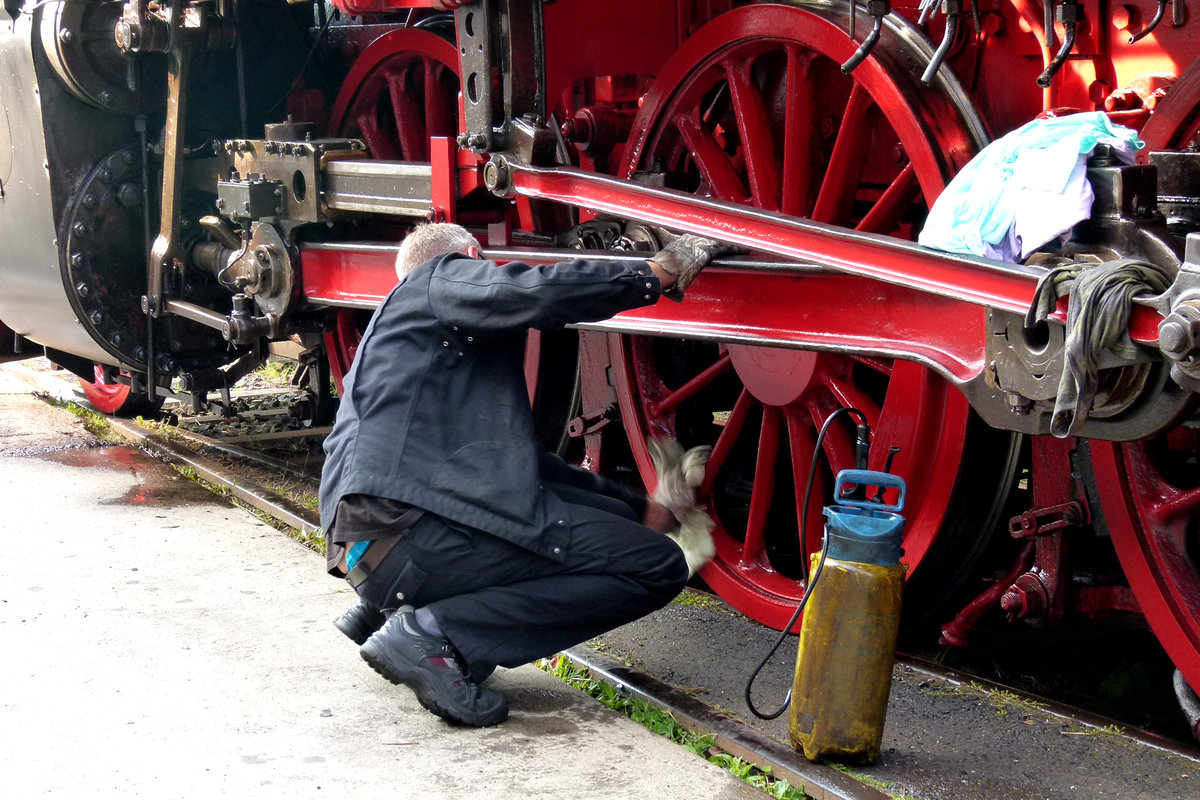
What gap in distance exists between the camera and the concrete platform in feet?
8.78

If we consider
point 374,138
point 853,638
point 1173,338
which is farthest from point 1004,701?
point 374,138

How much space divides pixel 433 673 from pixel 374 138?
3.09 m

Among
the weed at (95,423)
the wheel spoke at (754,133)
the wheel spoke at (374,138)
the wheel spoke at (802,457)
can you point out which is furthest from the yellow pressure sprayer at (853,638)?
the weed at (95,423)

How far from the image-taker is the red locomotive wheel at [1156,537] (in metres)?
2.71

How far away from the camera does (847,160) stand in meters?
3.29

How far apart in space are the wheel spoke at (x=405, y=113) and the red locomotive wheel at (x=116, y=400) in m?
2.19

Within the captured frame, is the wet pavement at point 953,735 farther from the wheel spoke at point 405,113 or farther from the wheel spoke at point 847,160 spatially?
the wheel spoke at point 405,113

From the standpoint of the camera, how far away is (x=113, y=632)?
3.59 m

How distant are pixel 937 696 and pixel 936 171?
122cm

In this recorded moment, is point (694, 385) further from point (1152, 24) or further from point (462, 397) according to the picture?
point (1152, 24)

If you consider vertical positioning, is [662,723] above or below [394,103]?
below

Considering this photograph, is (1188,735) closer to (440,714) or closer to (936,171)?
(936,171)

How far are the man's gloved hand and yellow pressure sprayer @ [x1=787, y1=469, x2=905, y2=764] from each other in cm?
67

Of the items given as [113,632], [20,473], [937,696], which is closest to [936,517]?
[937,696]
